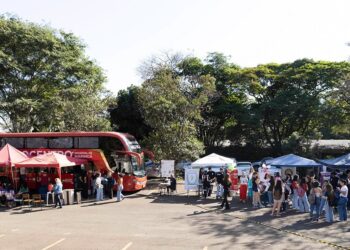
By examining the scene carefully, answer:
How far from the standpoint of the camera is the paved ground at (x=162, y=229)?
39.3ft

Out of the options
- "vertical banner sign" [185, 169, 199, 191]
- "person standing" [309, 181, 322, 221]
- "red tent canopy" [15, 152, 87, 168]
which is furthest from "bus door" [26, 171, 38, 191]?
"person standing" [309, 181, 322, 221]

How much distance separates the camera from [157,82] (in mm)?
30703

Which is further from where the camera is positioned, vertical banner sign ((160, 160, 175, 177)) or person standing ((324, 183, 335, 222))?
vertical banner sign ((160, 160, 175, 177))

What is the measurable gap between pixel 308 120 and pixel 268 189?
78.4 ft

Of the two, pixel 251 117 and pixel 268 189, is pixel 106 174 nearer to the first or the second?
pixel 268 189

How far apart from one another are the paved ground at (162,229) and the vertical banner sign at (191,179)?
326cm

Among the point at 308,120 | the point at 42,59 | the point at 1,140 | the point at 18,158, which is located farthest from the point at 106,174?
the point at 308,120

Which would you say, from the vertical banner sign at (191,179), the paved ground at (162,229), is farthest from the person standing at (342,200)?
the vertical banner sign at (191,179)

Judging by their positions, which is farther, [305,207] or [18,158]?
[18,158]

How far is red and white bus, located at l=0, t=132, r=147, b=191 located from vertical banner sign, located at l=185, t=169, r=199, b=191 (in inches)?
121

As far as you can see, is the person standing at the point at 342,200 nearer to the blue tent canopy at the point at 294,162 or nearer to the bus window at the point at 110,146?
the blue tent canopy at the point at 294,162

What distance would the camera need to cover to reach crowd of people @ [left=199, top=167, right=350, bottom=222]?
15594mm

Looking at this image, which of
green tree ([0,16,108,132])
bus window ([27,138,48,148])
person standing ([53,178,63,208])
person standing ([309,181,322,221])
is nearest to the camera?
person standing ([309,181,322,221])

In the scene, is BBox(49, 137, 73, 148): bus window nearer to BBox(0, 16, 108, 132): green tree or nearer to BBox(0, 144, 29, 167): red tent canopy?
BBox(0, 144, 29, 167): red tent canopy
